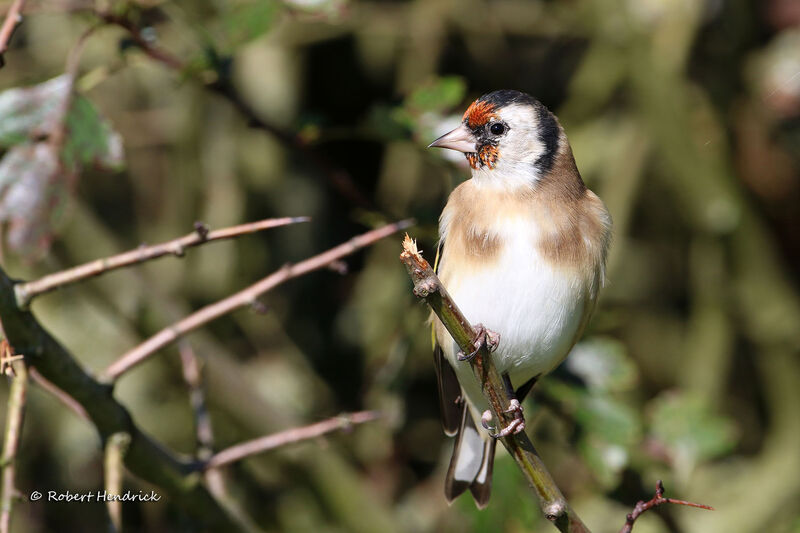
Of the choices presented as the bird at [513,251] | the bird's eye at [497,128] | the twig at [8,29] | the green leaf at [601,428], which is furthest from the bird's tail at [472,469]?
the twig at [8,29]

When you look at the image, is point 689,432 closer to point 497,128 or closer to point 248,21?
point 497,128

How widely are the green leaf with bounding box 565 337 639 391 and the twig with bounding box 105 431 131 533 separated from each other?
1.38 meters

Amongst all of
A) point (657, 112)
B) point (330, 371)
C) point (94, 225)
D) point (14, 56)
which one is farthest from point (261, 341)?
point (657, 112)

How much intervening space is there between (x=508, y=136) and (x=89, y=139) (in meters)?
1.19

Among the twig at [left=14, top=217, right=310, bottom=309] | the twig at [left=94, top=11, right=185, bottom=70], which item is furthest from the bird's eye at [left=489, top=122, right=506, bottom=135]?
the twig at [left=14, top=217, right=310, bottom=309]

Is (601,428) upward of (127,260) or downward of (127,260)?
downward

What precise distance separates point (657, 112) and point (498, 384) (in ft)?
7.83

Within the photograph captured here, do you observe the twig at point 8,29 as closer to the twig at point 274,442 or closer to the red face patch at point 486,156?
the twig at point 274,442

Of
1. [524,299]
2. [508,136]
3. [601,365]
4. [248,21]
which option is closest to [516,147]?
[508,136]

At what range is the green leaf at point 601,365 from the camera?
9.37 feet

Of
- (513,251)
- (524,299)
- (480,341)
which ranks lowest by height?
(480,341)

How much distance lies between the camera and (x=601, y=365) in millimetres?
2895

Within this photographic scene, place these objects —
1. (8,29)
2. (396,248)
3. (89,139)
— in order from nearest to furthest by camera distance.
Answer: (8,29), (89,139), (396,248)

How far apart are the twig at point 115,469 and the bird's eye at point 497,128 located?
1313 millimetres
